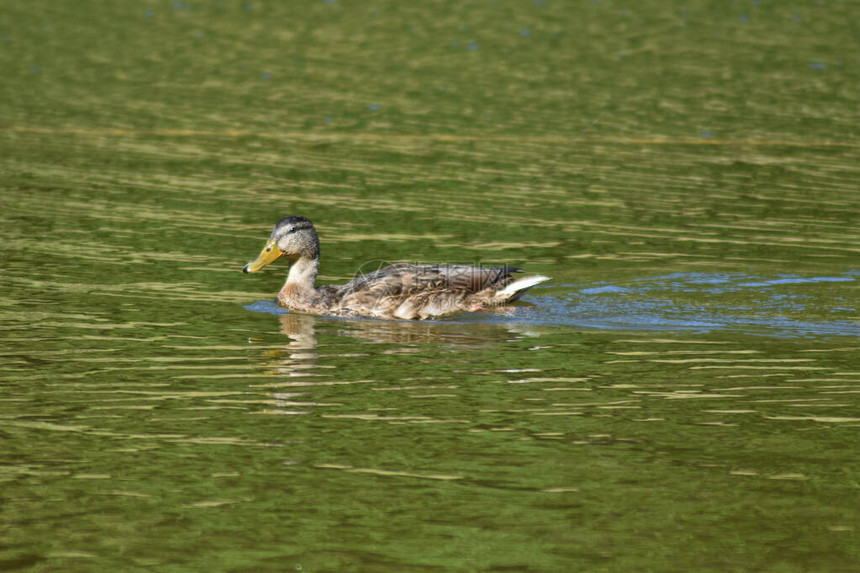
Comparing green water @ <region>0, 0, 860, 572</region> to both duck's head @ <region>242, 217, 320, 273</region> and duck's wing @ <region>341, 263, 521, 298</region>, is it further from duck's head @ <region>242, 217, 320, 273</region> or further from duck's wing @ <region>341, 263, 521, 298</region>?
duck's head @ <region>242, 217, 320, 273</region>

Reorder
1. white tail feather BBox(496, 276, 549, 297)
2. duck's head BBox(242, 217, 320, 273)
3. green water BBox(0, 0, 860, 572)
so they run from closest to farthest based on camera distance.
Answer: green water BBox(0, 0, 860, 572) < white tail feather BBox(496, 276, 549, 297) < duck's head BBox(242, 217, 320, 273)

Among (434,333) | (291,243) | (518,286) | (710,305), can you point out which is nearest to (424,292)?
(434,333)

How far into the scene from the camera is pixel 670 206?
64.4 feet

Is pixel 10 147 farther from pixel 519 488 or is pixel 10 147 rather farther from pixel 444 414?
pixel 519 488

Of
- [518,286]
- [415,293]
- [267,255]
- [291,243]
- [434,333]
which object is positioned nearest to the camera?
[434,333]

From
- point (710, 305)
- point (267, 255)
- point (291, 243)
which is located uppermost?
point (291, 243)

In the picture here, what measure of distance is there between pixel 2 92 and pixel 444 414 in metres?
22.1

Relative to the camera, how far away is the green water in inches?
309

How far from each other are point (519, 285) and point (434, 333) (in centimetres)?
109

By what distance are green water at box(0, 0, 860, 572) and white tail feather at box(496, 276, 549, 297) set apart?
1.22 feet

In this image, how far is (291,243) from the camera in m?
14.8

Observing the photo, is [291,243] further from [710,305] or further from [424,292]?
[710,305]

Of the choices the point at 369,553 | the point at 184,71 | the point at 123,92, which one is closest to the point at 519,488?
the point at 369,553

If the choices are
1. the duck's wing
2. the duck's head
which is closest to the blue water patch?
the duck's wing
